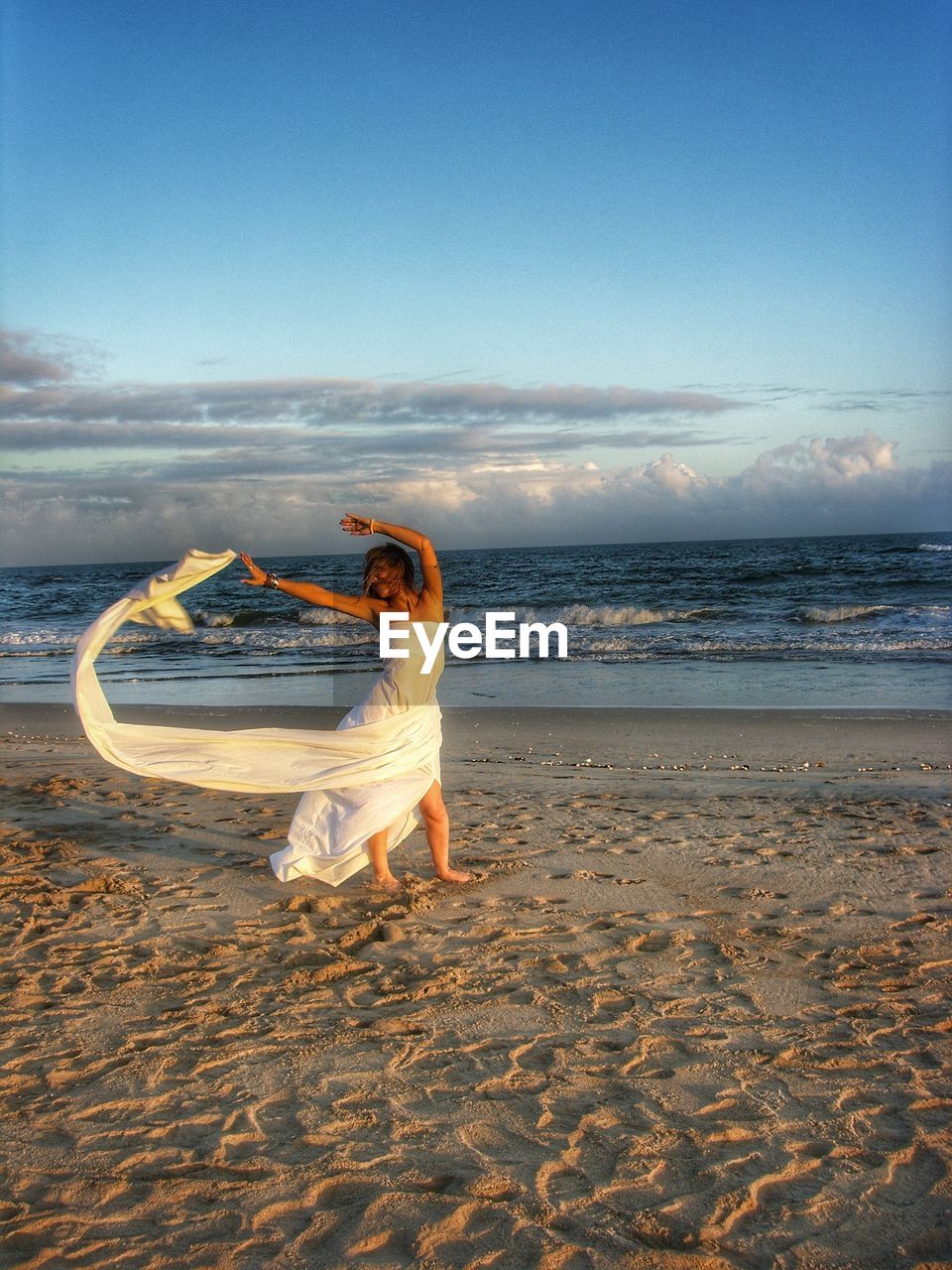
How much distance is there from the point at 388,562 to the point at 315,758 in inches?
45.7

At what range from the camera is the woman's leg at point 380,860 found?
5.67 meters

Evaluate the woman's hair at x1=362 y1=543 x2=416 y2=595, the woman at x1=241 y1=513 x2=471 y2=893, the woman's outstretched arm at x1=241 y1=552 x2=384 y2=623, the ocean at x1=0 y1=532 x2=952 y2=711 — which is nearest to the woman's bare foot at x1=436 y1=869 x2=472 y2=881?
the woman at x1=241 y1=513 x2=471 y2=893

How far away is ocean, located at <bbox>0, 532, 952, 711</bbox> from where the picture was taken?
48.2 ft

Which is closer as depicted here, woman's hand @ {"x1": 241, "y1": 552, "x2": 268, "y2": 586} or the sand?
the sand

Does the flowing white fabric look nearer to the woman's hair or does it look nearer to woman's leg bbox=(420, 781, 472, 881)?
woman's leg bbox=(420, 781, 472, 881)

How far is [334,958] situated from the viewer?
4.66 m

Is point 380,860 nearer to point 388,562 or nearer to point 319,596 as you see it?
point 319,596

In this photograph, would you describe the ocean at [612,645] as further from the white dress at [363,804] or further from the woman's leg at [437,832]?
the white dress at [363,804]

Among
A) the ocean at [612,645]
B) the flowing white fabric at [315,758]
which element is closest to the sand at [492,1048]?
the flowing white fabric at [315,758]

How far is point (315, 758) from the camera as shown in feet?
17.9

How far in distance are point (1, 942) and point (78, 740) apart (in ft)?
24.0

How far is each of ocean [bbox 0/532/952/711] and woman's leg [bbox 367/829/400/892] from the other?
5274 millimetres

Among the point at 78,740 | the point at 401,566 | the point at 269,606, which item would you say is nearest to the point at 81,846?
the point at 401,566

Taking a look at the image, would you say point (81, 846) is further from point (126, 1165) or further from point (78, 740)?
point (78, 740)
